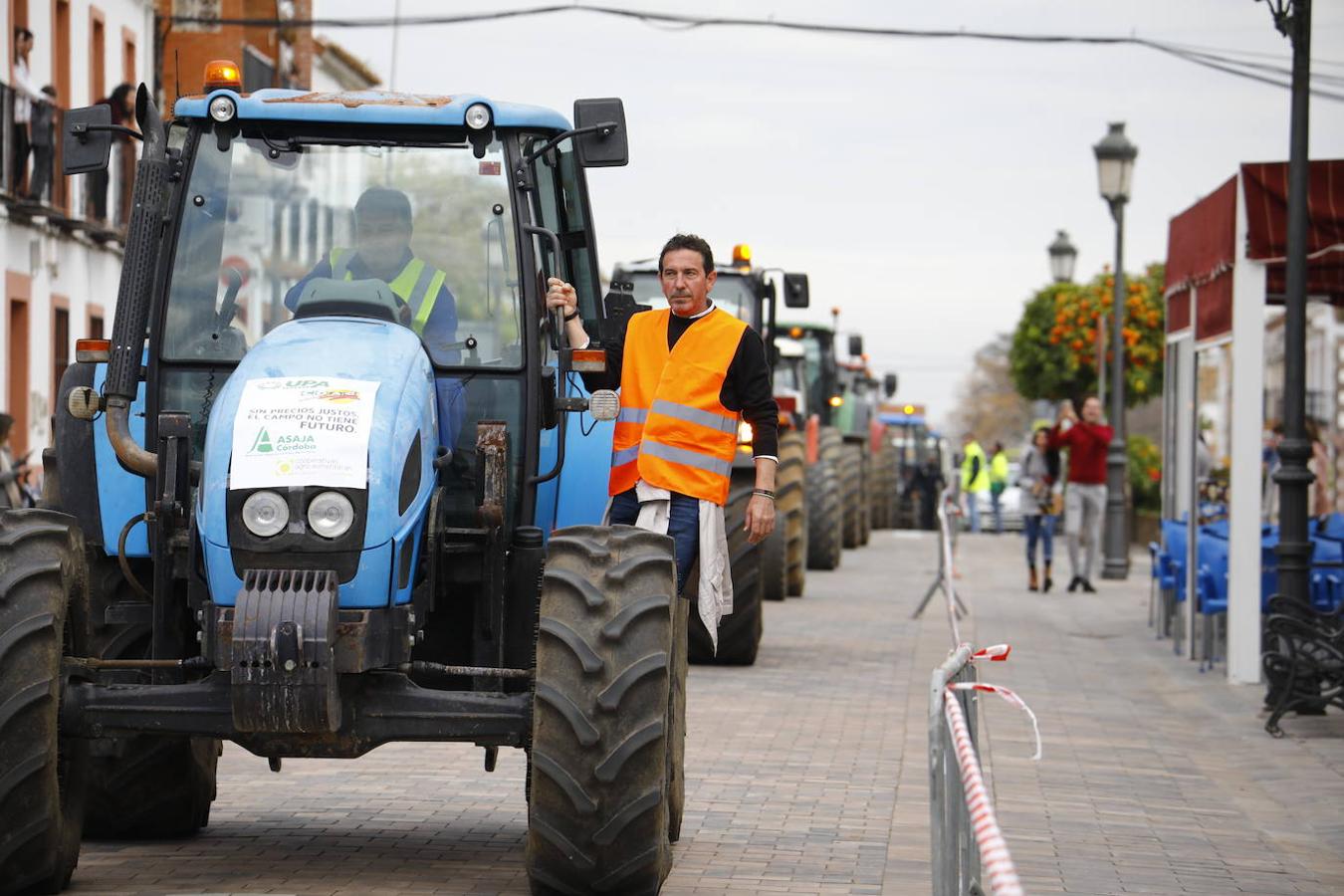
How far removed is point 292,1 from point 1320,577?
26868 mm

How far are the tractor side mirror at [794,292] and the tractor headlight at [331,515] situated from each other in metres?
14.4

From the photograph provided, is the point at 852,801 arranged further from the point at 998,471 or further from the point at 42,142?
the point at 998,471

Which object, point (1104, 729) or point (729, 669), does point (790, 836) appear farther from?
point (729, 669)

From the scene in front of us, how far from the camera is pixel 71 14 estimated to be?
31141mm

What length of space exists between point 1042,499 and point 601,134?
19.0 metres

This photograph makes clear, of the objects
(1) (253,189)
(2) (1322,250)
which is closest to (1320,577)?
(2) (1322,250)

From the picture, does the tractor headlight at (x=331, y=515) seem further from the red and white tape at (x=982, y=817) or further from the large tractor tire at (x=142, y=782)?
the red and white tape at (x=982, y=817)

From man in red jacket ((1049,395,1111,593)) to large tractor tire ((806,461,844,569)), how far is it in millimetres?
2993

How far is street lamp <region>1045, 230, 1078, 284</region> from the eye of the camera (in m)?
39.2

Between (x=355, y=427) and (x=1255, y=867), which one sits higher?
(x=355, y=427)

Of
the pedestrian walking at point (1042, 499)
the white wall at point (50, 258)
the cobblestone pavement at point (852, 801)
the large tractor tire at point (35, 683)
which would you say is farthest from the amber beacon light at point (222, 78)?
the pedestrian walking at point (1042, 499)

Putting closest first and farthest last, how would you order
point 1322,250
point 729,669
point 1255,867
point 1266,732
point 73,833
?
1. point 73,833
2. point 1255,867
3. point 1266,732
4. point 1322,250
5. point 729,669

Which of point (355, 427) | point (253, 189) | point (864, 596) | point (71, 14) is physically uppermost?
point (71, 14)

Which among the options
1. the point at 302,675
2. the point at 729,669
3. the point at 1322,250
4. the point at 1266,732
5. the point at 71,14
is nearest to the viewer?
the point at 302,675
